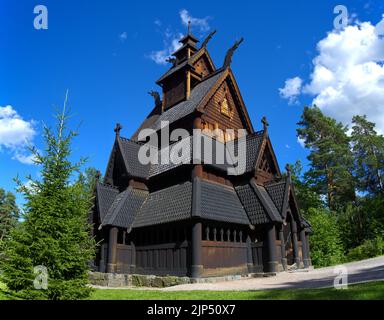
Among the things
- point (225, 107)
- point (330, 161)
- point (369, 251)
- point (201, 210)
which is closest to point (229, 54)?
point (225, 107)

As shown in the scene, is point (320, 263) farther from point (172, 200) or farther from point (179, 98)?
point (179, 98)

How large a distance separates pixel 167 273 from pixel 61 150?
9.92 m

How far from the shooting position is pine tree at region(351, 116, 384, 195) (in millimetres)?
40906

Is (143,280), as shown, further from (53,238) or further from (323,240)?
(323,240)

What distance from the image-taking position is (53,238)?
8.14 m

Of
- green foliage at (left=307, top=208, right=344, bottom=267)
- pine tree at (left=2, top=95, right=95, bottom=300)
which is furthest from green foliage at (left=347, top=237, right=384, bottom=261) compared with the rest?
pine tree at (left=2, top=95, right=95, bottom=300)

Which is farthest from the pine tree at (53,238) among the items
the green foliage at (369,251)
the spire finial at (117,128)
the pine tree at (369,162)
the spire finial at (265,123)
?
the pine tree at (369,162)

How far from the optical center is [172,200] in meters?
17.7

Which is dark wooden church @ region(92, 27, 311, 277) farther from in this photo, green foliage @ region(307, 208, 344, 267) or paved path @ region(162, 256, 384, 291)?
green foliage @ region(307, 208, 344, 267)

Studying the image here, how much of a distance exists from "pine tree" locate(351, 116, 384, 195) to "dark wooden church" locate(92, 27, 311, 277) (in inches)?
932

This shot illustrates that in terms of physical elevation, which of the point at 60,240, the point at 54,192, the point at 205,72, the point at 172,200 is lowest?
the point at 60,240

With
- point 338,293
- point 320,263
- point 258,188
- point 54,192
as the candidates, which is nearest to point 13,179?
point 54,192

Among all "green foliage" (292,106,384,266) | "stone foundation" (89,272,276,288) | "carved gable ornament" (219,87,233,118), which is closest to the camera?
"stone foundation" (89,272,276,288)

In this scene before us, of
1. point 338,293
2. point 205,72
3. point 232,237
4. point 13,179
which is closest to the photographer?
point 338,293
